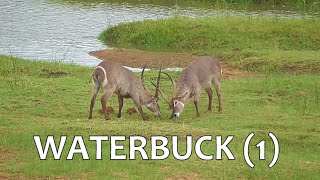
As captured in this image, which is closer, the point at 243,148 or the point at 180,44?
the point at 243,148

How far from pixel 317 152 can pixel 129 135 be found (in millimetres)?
2345

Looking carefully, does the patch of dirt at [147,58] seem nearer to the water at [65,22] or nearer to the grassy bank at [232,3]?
the water at [65,22]

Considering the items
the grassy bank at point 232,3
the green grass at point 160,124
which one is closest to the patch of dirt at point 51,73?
the green grass at point 160,124

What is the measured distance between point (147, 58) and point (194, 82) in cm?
675

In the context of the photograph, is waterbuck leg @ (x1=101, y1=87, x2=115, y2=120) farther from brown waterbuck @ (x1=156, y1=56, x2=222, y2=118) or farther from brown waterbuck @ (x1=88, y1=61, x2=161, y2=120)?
brown waterbuck @ (x1=156, y1=56, x2=222, y2=118)

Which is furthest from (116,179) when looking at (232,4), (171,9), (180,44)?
(232,4)

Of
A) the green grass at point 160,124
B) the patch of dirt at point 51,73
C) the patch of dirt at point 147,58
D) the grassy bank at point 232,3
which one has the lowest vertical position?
the grassy bank at point 232,3

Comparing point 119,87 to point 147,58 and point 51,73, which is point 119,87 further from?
point 147,58

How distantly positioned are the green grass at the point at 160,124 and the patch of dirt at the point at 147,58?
2604mm

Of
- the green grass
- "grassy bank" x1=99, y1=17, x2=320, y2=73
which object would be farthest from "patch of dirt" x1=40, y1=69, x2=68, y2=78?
"grassy bank" x1=99, y1=17, x2=320, y2=73

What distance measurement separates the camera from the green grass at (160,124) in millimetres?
7680

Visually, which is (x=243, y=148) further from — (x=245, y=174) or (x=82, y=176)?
(x=82, y=176)

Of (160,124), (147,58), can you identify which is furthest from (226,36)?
(160,124)

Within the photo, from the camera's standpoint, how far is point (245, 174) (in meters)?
7.67
